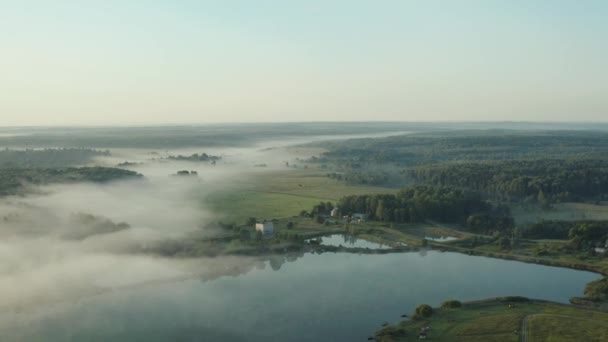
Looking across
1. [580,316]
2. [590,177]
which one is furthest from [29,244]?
[590,177]

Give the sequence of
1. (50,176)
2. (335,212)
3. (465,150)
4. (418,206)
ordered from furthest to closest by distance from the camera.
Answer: (465,150), (50,176), (335,212), (418,206)

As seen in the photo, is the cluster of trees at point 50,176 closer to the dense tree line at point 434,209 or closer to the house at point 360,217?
the dense tree line at point 434,209

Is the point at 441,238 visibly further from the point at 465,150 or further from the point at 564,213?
the point at 465,150

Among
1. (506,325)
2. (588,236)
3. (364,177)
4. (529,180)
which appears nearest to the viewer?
(506,325)

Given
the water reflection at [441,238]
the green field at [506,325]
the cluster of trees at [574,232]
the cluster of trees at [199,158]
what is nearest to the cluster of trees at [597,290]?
the green field at [506,325]

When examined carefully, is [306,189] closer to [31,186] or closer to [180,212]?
[180,212]

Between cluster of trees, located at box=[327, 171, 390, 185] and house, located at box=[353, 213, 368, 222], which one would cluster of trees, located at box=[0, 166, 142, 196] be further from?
house, located at box=[353, 213, 368, 222]

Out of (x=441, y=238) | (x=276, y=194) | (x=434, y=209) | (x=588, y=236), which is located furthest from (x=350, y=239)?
(x=276, y=194)
